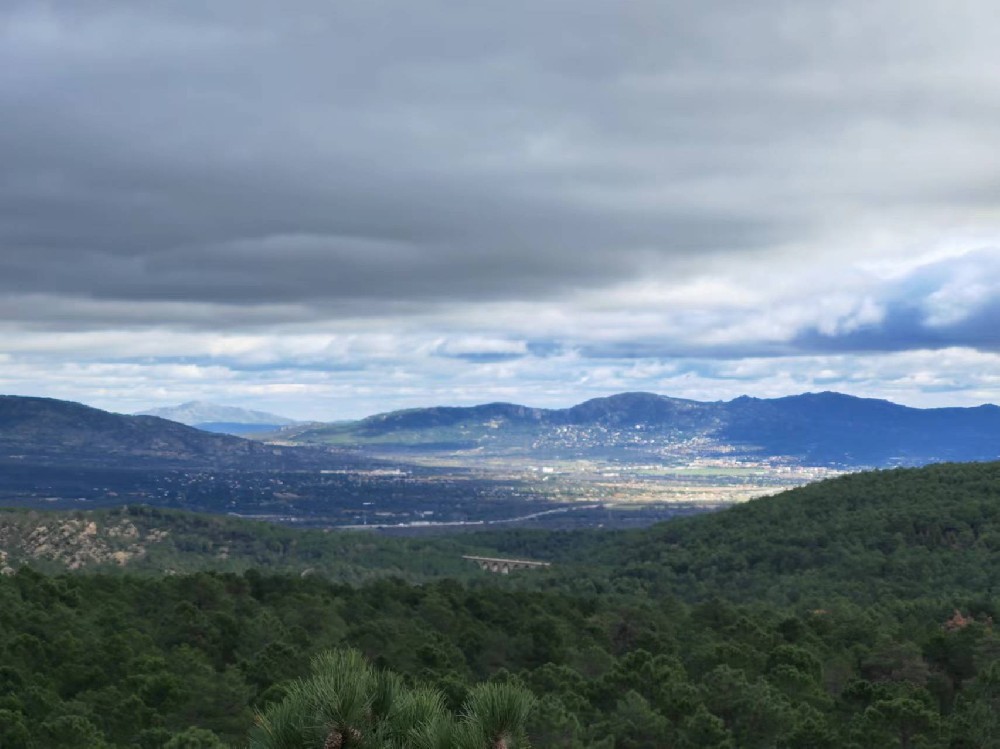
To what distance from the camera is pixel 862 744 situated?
4203 cm

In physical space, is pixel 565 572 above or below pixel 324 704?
below

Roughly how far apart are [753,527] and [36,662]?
13211 cm

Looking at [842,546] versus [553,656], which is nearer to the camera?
[553,656]

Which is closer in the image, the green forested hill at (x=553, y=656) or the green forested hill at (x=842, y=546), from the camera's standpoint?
the green forested hill at (x=553, y=656)

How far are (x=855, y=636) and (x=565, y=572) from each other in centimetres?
7961

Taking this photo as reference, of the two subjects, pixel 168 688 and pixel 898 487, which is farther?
pixel 898 487

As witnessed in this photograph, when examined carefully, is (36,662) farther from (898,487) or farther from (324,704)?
(898,487)

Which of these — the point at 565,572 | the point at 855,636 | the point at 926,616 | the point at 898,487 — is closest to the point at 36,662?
the point at 855,636

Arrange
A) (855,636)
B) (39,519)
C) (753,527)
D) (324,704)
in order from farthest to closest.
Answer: (39,519) → (753,527) → (855,636) → (324,704)

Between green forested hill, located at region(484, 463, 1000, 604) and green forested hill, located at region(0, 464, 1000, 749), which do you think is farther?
green forested hill, located at region(484, 463, 1000, 604)

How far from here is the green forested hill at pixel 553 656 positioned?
44000 mm

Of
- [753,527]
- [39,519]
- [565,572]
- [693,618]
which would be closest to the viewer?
[693,618]

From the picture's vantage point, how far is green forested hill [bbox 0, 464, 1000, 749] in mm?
44000

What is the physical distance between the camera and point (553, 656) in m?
68.8
